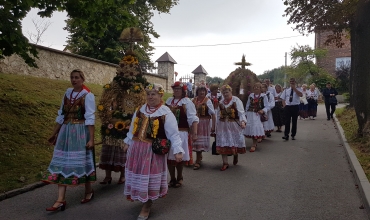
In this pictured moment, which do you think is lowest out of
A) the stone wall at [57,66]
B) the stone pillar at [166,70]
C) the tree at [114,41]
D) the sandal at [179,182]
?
the sandal at [179,182]

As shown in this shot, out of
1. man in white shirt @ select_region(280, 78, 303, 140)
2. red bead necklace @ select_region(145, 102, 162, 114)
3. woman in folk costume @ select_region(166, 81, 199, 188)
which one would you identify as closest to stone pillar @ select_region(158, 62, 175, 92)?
man in white shirt @ select_region(280, 78, 303, 140)

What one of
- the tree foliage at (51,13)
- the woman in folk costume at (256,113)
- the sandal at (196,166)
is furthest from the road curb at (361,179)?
the tree foliage at (51,13)

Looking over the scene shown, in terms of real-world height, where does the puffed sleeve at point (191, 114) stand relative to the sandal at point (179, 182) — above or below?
above

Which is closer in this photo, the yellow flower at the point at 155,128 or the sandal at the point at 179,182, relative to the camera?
the yellow flower at the point at 155,128

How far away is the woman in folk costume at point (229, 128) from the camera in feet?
28.0

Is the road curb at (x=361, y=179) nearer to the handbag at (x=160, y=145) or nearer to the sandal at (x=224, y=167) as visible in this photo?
the sandal at (x=224, y=167)

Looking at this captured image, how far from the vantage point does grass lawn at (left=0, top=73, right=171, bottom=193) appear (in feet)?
24.3

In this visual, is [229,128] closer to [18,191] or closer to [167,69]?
[18,191]

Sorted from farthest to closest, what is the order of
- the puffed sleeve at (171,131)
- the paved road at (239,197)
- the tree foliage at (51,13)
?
the tree foliage at (51,13)
the paved road at (239,197)
the puffed sleeve at (171,131)

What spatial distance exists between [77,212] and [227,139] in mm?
4133

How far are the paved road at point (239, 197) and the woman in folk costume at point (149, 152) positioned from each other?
44cm

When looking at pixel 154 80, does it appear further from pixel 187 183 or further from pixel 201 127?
pixel 187 183

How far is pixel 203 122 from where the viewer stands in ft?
29.2

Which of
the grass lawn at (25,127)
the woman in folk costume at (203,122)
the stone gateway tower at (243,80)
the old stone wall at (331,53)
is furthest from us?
the old stone wall at (331,53)
